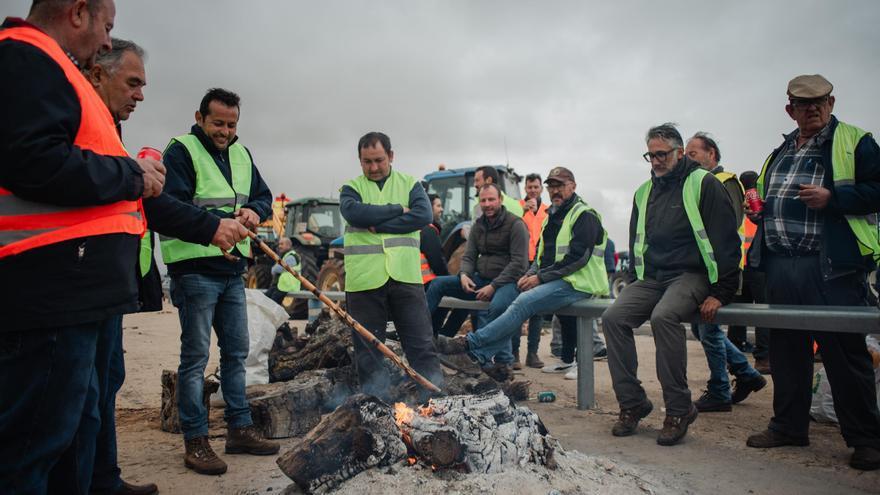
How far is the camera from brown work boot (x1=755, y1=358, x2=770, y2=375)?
18.5 ft

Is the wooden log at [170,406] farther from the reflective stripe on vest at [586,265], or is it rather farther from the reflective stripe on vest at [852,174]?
the reflective stripe on vest at [852,174]

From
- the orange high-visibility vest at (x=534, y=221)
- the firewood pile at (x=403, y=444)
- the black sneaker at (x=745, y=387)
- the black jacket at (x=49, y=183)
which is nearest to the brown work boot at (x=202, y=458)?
the firewood pile at (x=403, y=444)

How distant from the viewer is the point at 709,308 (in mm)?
3697

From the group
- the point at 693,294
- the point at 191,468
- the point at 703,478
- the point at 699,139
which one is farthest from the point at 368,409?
the point at 699,139

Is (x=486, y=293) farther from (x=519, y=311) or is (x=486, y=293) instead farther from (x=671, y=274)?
(x=671, y=274)

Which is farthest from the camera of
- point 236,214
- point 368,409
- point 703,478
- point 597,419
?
point 597,419

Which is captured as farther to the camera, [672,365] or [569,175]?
[569,175]

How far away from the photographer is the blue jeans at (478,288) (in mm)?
5387

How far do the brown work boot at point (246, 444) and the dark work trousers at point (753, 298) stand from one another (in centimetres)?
429

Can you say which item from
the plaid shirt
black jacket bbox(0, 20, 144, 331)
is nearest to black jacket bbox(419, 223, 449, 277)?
the plaid shirt

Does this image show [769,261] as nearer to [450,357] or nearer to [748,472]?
[748,472]

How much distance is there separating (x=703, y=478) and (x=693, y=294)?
1235 mm

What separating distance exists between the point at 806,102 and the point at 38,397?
4.02m

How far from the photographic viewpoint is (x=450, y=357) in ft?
17.3
